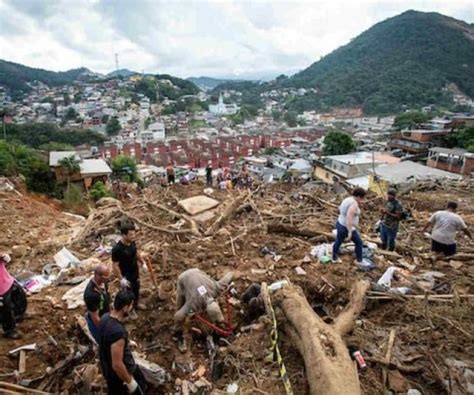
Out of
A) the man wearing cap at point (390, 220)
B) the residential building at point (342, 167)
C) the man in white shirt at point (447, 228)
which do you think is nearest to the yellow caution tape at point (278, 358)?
the man wearing cap at point (390, 220)

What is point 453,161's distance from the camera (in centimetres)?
2423

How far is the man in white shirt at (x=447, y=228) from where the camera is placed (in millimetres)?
5031

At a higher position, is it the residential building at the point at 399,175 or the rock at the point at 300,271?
the rock at the point at 300,271

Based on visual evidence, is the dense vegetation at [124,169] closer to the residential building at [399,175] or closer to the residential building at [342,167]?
the residential building at [342,167]

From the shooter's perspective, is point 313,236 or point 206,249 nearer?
point 206,249

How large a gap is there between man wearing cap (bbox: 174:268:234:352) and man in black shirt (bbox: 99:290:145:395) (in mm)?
1042

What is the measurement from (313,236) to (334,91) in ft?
337

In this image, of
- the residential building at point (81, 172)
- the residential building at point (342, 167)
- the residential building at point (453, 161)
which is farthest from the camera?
the residential building at point (342, 167)

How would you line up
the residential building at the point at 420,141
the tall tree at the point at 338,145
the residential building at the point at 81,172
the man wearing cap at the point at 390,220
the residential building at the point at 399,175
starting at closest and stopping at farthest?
the man wearing cap at the point at 390,220
the residential building at the point at 399,175
the residential building at the point at 81,172
the residential building at the point at 420,141
the tall tree at the point at 338,145

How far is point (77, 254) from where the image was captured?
6414mm

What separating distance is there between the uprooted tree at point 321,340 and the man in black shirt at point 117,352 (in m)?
1.40

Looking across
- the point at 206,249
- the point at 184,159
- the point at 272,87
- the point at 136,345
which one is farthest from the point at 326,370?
the point at 272,87

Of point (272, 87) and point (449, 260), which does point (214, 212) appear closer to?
point (449, 260)

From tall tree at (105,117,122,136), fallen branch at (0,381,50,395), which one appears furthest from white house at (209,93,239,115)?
fallen branch at (0,381,50,395)
